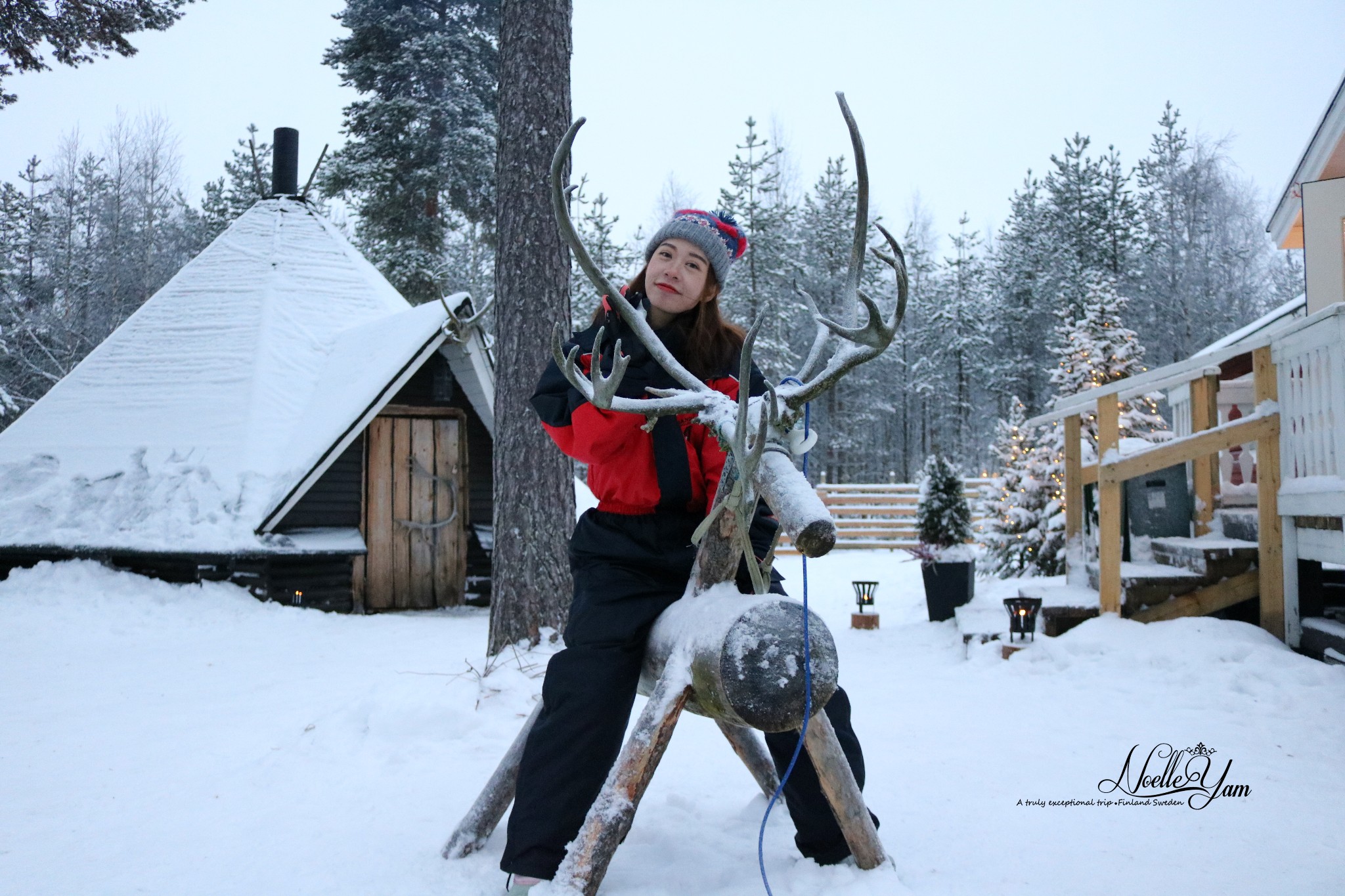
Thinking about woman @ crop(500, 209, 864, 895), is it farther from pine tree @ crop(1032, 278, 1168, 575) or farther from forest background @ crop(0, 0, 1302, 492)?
forest background @ crop(0, 0, 1302, 492)

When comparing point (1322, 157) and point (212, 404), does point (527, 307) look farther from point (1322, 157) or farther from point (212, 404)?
point (1322, 157)

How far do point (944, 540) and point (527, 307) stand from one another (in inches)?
180

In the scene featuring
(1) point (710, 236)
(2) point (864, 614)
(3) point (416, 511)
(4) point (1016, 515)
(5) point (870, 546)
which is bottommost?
(5) point (870, 546)

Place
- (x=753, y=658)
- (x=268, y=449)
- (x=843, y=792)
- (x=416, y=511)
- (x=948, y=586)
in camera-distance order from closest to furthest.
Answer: (x=753, y=658) < (x=843, y=792) < (x=948, y=586) < (x=268, y=449) < (x=416, y=511)

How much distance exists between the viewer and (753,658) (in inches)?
66.7

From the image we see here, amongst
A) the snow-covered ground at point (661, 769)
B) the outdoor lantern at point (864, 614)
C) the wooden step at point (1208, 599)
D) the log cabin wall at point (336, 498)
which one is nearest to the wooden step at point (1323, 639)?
the snow-covered ground at point (661, 769)

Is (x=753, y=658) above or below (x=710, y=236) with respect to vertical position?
below

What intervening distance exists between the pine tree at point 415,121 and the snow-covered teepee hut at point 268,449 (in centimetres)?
639

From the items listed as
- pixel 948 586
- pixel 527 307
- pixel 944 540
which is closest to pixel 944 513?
pixel 944 540

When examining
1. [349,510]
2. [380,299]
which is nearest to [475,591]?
[349,510]

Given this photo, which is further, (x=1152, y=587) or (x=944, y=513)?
(x=944, y=513)

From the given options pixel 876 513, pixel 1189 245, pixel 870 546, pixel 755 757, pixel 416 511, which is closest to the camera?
pixel 755 757

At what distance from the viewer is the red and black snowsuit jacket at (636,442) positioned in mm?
2057

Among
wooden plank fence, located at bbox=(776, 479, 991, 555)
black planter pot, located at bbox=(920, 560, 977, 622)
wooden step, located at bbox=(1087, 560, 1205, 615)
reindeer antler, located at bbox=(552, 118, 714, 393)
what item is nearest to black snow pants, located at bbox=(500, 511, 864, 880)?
reindeer antler, located at bbox=(552, 118, 714, 393)
